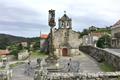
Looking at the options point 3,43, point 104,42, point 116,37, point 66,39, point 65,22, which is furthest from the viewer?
point 3,43

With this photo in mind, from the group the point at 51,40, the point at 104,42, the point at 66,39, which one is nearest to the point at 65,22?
the point at 66,39

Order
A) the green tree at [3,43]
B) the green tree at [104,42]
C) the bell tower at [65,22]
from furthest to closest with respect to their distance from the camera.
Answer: the green tree at [3,43]
the green tree at [104,42]
the bell tower at [65,22]

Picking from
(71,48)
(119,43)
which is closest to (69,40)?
(71,48)

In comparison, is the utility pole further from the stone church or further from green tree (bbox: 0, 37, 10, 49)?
green tree (bbox: 0, 37, 10, 49)

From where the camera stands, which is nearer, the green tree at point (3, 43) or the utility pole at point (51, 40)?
the utility pole at point (51, 40)

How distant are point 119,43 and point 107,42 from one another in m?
8.84

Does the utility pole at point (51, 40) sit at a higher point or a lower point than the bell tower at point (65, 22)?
lower

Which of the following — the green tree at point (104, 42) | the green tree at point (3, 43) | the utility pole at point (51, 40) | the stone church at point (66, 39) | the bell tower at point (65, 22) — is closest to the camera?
the utility pole at point (51, 40)

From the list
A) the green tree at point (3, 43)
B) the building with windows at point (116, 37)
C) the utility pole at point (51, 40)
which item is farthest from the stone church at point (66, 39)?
the green tree at point (3, 43)

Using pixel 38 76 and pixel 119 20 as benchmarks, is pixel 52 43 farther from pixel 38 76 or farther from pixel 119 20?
pixel 119 20

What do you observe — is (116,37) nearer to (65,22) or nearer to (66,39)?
(66,39)

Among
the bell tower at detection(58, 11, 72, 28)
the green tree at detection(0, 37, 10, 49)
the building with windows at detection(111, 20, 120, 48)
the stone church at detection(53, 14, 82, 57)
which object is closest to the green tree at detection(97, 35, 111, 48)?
the building with windows at detection(111, 20, 120, 48)

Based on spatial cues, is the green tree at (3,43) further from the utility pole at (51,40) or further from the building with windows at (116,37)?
the utility pole at (51,40)

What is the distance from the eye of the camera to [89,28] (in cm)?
12306
